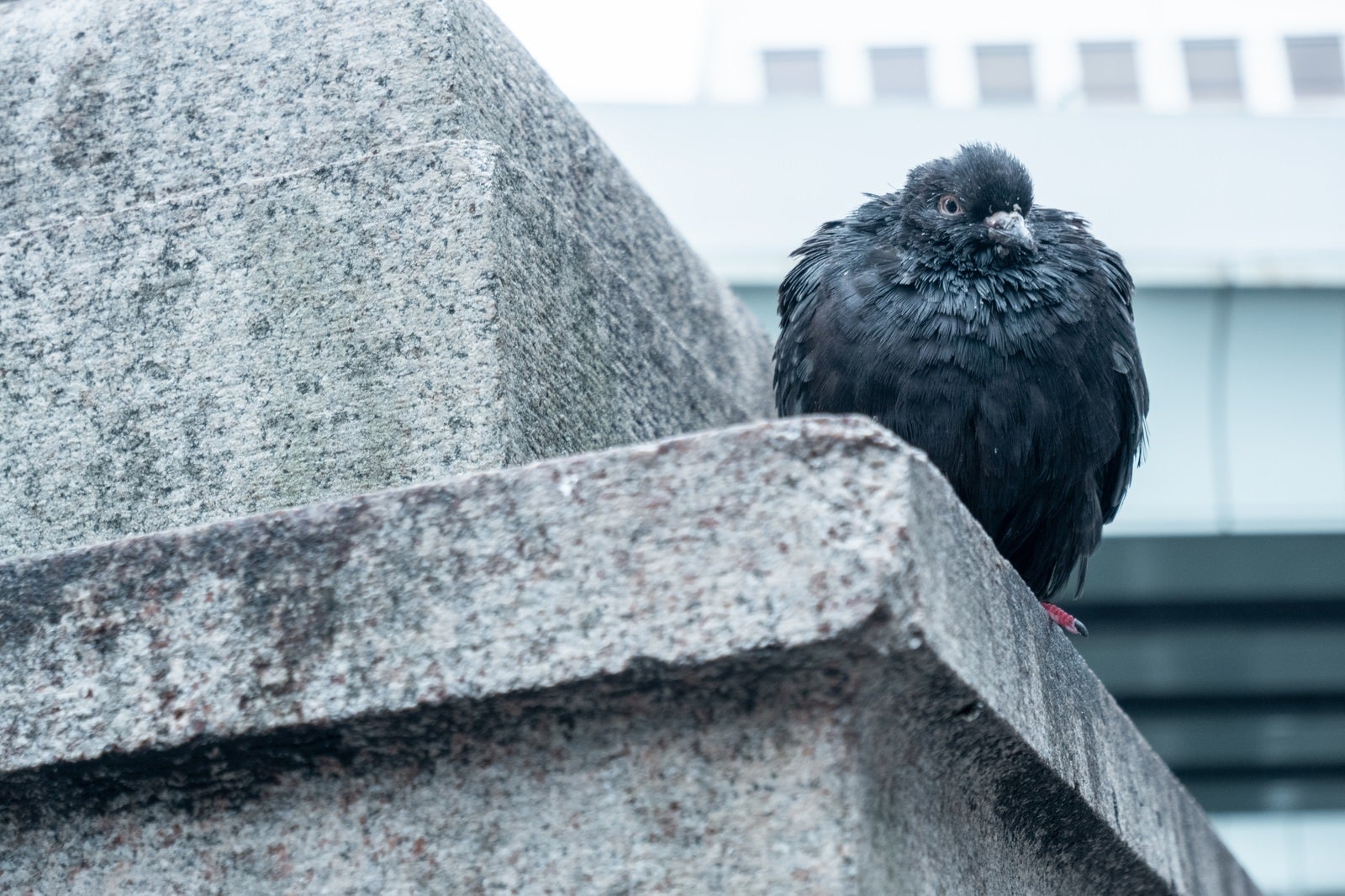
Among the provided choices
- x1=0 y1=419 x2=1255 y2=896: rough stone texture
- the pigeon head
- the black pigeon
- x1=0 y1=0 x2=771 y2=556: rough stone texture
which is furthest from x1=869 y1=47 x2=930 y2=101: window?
x1=0 y1=419 x2=1255 y2=896: rough stone texture

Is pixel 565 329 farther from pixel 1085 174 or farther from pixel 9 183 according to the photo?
pixel 1085 174

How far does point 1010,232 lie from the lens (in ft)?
10.1

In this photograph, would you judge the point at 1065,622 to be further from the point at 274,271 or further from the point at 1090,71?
the point at 1090,71

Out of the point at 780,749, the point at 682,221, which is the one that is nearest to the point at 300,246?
the point at 780,749

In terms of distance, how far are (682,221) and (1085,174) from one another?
3.16 meters

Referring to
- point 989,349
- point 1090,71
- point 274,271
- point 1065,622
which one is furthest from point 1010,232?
point 1090,71

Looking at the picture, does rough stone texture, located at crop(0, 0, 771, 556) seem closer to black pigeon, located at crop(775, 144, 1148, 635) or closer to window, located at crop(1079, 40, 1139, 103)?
black pigeon, located at crop(775, 144, 1148, 635)

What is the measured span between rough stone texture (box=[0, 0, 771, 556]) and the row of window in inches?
671

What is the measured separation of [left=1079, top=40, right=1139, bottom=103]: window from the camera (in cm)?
1975

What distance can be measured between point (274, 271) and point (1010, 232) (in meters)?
1.56

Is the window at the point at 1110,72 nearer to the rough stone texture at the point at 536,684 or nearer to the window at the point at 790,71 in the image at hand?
the window at the point at 790,71

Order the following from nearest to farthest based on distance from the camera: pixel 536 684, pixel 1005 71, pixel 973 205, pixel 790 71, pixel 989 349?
pixel 536 684
pixel 989 349
pixel 973 205
pixel 790 71
pixel 1005 71

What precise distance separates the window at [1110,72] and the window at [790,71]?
3.82 m

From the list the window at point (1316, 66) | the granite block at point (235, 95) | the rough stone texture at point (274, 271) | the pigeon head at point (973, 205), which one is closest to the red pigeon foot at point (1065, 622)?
the pigeon head at point (973, 205)
